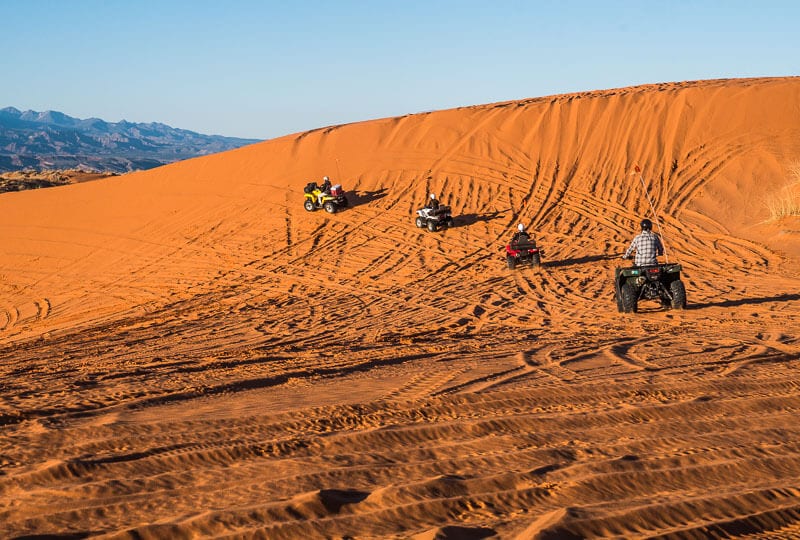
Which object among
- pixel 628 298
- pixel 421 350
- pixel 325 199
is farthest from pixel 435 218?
pixel 421 350

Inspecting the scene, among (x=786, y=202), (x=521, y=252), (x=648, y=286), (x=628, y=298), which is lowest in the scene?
(x=628, y=298)

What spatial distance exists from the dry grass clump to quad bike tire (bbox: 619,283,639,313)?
12295 millimetres

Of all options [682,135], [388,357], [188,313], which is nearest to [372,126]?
[682,135]

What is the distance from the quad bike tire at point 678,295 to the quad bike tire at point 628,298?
636 millimetres

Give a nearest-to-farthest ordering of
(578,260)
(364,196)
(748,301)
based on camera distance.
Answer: (748,301), (578,260), (364,196)

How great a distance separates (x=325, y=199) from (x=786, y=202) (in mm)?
13617

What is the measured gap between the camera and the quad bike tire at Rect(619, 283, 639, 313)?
44.2 feet

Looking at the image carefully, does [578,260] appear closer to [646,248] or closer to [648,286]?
[648,286]

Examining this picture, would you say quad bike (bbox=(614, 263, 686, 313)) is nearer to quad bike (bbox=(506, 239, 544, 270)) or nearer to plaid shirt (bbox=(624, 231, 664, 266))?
plaid shirt (bbox=(624, 231, 664, 266))

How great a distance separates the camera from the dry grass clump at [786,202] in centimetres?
2355

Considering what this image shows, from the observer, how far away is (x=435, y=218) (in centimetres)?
2414

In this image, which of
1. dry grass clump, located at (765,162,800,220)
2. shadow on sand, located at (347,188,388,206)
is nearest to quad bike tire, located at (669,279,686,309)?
dry grass clump, located at (765,162,800,220)

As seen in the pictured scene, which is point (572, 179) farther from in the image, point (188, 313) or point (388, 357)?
point (388, 357)

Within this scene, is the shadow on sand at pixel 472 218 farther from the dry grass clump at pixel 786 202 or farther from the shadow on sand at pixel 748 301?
the shadow on sand at pixel 748 301
